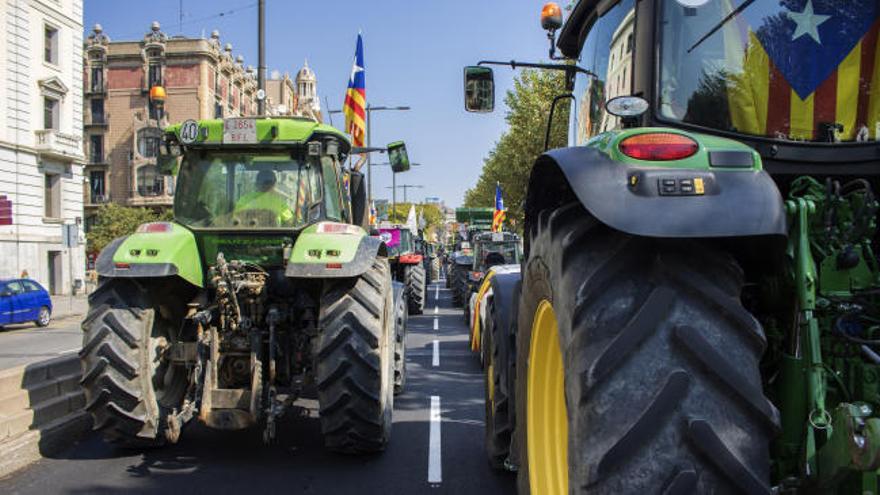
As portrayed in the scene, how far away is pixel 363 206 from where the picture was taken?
7398 millimetres

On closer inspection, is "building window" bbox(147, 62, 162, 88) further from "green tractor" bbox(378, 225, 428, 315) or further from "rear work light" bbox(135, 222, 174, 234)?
"rear work light" bbox(135, 222, 174, 234)

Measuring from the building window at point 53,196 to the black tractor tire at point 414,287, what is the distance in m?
22.4

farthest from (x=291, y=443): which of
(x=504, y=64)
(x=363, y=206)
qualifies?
(x=504, y=64)

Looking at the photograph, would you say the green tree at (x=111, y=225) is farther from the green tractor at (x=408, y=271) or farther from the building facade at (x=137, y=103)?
the green tractor at (x=408, y=271)

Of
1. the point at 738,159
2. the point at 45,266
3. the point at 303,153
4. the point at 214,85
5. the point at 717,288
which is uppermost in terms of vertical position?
the point at 214,85

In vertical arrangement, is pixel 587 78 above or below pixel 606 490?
above

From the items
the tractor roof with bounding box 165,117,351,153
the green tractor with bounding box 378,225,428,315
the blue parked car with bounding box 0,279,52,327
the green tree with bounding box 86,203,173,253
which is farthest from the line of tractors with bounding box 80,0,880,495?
the green tree with bounding box 86,203,173,253

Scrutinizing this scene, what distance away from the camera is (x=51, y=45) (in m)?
33.8

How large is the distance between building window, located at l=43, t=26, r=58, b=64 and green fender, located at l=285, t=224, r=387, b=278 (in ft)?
110

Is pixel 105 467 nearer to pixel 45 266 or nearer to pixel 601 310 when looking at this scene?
pixel 601 310

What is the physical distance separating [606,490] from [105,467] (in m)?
4.67

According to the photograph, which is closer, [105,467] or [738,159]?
[738,159]

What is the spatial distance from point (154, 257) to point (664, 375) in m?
4.53

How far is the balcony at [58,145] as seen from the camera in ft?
106
